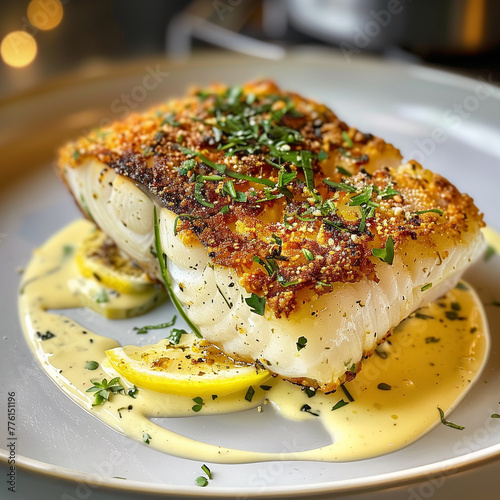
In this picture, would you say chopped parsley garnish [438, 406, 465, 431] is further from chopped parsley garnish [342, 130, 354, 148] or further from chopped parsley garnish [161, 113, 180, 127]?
chopped parsley garnish [161, 113, 180, 127]

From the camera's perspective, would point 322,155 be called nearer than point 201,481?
No

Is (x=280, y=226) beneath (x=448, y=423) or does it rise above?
above

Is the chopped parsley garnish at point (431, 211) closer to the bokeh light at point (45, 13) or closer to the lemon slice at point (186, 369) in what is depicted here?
the lemon slice at point (186, 369)

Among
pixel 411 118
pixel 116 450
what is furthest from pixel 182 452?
pixel 411 118

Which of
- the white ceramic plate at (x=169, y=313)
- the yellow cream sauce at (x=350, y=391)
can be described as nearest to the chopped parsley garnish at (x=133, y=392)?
the yellow cream sauce at (x=350, y=391)

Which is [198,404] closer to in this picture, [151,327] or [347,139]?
[151,327]

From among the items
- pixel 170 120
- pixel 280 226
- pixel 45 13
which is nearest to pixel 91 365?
pixel 280 226

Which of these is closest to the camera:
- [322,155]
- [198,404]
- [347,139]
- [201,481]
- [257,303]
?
[201,481]

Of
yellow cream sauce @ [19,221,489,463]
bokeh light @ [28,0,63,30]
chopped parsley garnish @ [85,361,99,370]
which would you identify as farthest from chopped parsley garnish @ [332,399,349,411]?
bokeh light @ [28,0,63,30]
